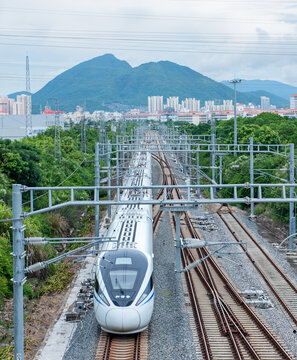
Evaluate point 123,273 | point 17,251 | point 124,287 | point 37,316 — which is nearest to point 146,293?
point 124,287

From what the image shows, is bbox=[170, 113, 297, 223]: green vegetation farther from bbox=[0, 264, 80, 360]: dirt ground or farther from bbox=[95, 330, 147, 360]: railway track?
bbox=[0, 264, 80, 360]: dirt ground

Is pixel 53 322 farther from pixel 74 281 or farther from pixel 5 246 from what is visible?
pixel 5 246

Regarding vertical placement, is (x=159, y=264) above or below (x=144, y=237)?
below

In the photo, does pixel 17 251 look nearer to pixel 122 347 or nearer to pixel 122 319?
pixel 122 319

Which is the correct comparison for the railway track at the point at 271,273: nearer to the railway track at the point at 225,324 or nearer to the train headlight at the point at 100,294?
the railway track at the point at 225,324

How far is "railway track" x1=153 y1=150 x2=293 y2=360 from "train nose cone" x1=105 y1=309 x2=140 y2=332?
1.92 metres

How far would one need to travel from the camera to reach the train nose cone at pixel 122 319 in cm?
1204

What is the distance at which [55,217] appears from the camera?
25109 millimetres

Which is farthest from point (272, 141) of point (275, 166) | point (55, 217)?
point (55, 217)

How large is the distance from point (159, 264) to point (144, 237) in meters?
4.63

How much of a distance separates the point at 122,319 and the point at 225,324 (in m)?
3.35

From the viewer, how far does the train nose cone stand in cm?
1204

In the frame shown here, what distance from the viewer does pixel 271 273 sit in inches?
741

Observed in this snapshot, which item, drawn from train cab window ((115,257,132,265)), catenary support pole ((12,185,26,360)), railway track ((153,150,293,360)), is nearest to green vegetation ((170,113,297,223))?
railway track ((153,150,293,360))
